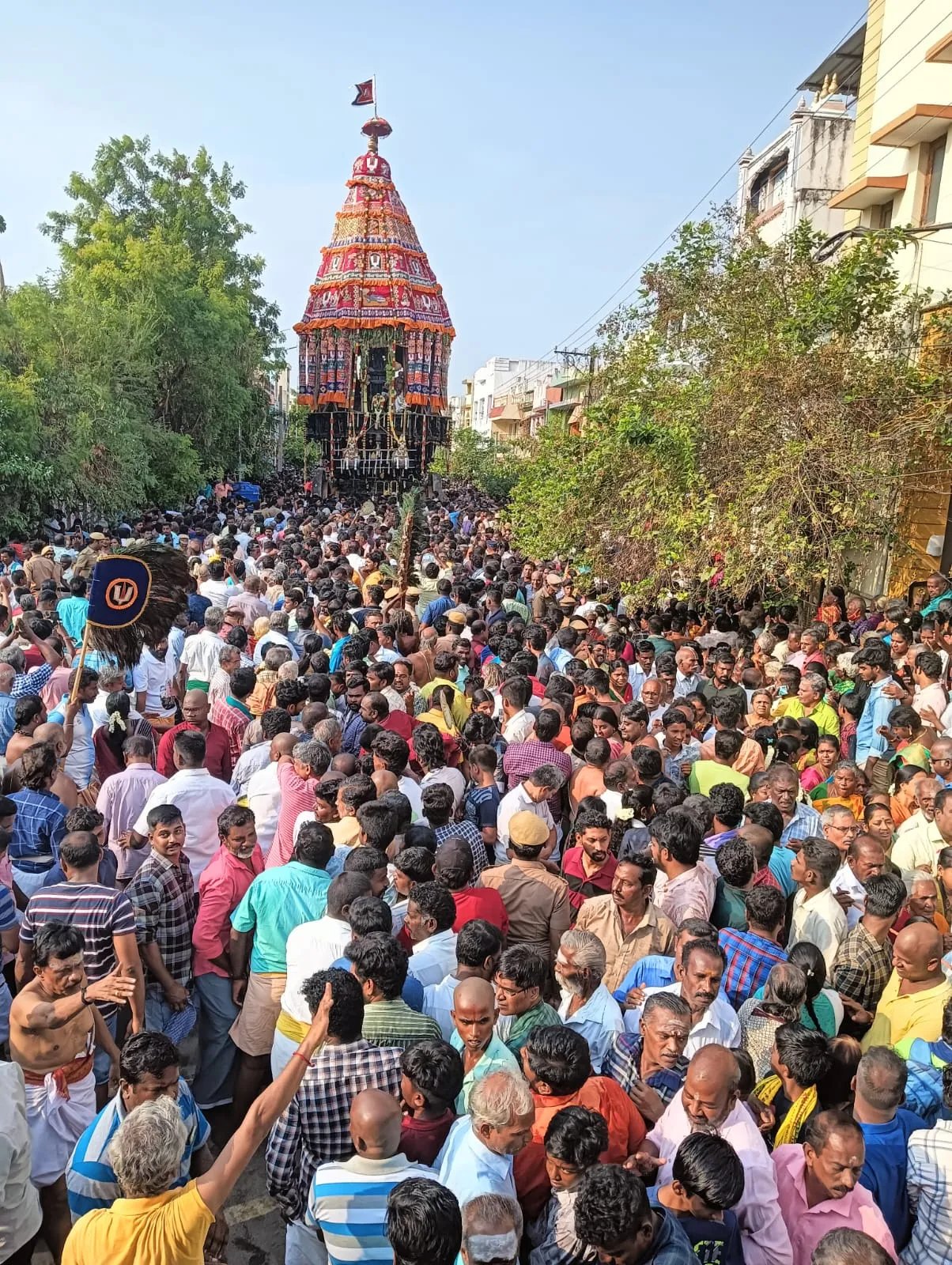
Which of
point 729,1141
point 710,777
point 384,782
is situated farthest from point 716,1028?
point 710,777

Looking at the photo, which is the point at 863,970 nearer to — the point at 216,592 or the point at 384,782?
the point at 384,782

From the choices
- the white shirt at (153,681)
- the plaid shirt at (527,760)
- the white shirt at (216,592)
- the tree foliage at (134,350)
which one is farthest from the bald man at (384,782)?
the tree foliage at (134,350)

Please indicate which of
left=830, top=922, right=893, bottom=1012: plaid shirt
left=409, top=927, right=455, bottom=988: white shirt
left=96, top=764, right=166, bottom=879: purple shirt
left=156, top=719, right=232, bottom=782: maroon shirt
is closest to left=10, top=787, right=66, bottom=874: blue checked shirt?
left=96, top=764, right=166, bottom=879: purple shirt

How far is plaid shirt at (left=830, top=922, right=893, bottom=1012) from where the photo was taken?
357cm

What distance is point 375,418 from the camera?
38.9m

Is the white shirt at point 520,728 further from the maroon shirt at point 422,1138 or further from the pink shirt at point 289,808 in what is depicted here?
the maroon shirt at point 422,1138

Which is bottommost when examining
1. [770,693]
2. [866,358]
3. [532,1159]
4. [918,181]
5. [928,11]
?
[532,1159]

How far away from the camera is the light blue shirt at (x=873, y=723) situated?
6.34m

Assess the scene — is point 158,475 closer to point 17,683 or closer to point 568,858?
point 17,683

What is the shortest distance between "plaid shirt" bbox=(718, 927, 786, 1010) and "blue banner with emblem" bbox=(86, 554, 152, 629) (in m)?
3.57

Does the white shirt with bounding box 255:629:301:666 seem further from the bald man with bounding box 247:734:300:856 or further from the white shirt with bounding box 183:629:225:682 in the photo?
the bald man with bounding box 247:734:300:856

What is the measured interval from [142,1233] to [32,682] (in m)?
4.68

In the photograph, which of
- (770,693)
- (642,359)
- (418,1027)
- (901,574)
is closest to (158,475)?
(642,359)

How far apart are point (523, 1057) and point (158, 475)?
20.7 meters
